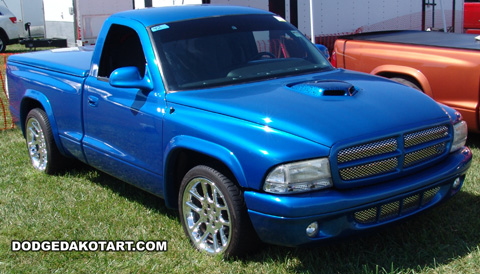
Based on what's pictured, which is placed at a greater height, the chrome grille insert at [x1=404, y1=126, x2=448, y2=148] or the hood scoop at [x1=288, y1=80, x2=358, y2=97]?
the hood scoop at [x1=288, y1=80, x2=358, y2=97]

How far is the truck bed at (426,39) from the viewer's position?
675 centimetres

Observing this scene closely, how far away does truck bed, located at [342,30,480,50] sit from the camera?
22.2ft

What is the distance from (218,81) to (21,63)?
2975 mm

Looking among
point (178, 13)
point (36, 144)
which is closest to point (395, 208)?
point (178, 13)

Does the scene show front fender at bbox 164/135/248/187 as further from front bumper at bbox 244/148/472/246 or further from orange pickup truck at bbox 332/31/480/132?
orange pickup truck at bbox 332/31/480/132

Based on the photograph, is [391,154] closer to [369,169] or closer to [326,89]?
[369,169]

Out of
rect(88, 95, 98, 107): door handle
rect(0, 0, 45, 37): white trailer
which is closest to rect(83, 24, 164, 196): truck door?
rect(88, 95, 98, 107): door handle

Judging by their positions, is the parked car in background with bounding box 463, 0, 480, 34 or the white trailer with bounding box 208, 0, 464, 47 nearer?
the white trailer with bounding box 208, 0, 464, 47

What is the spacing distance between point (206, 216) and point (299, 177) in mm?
897

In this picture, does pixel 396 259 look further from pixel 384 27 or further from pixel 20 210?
pixel 384 27

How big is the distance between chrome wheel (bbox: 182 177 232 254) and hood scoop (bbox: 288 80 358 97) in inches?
35.6

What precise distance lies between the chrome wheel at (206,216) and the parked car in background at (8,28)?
18029mm

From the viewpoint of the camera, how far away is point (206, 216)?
13.0ft

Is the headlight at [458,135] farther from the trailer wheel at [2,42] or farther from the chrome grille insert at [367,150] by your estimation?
the trailer wheel at [2,42]
